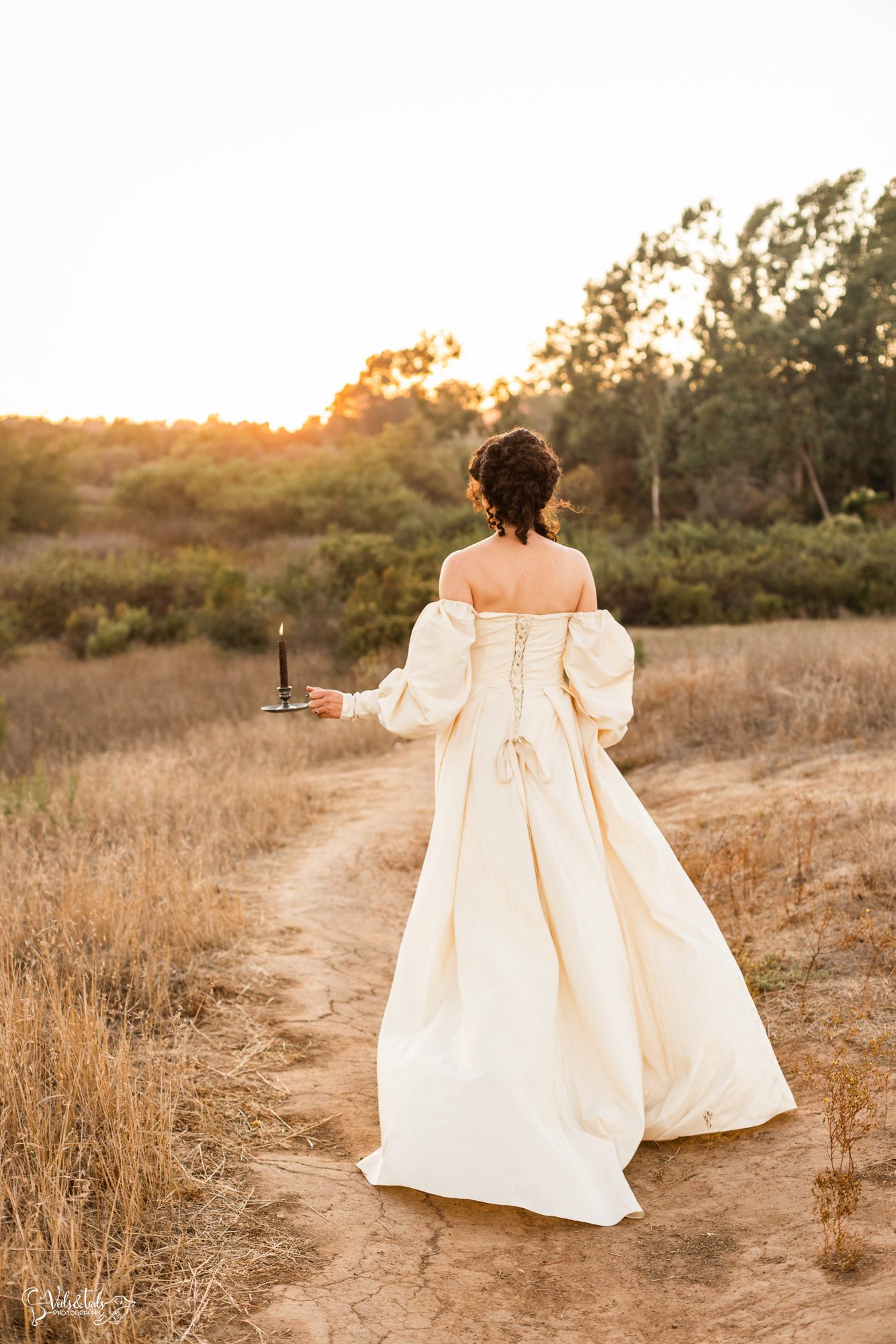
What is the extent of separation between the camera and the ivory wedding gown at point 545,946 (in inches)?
119

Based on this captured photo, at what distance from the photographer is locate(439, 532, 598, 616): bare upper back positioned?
334 centimetres

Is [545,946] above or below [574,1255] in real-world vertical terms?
above

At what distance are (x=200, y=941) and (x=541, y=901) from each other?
2.35m

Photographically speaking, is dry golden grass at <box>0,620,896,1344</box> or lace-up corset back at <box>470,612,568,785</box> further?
lace-up corset back at <box>470,612,568,785</box>

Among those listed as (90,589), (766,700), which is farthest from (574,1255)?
(90,589)

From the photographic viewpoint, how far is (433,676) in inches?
130

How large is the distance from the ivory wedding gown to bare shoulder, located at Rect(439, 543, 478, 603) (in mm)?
63

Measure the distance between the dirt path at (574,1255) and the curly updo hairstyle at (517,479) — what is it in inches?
77.0

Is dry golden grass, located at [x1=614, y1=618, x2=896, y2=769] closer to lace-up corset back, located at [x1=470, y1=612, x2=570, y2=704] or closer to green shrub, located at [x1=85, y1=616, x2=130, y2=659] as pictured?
lace-up corset back, located at [x1=470, y1=612, x2=570, y2=704]

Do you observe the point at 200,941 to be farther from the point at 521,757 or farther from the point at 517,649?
the point at 517,649

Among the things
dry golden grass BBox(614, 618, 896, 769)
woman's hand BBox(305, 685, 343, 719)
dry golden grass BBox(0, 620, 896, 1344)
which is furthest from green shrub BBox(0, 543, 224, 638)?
woman's hand BBox(305, 685, 343, 719)

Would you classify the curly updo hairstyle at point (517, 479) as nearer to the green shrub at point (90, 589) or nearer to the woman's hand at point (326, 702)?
the woman's hand at point (326, 702)

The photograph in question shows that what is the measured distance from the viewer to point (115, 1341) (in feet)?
7.36

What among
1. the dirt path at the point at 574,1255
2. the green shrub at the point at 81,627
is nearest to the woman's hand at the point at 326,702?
the dirt path at the point at 574,1255
